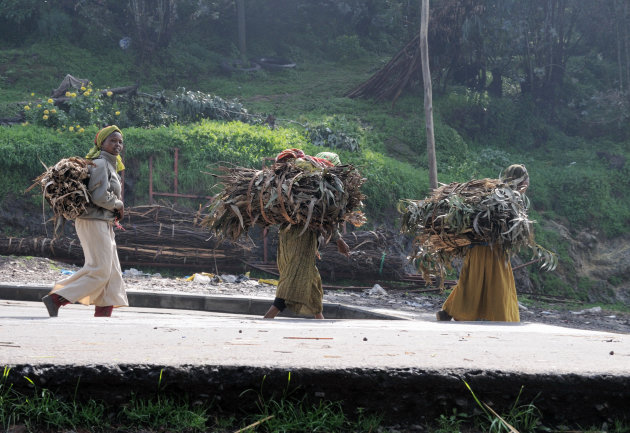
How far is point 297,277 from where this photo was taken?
7184 mm

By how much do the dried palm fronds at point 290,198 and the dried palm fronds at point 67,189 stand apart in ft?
4.86

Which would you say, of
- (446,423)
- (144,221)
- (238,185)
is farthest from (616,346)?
(144,221)

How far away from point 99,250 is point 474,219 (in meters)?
3.88

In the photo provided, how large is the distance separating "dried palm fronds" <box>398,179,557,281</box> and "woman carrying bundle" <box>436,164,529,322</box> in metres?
0.12

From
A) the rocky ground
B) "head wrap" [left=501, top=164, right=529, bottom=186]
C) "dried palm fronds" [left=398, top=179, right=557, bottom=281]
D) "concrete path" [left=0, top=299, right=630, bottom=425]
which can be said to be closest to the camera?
"concrete path" [left=0, top=299, right=630, bottom=425]

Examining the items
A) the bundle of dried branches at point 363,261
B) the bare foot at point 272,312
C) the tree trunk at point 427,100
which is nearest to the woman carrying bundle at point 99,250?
the bare foot at point 272,312

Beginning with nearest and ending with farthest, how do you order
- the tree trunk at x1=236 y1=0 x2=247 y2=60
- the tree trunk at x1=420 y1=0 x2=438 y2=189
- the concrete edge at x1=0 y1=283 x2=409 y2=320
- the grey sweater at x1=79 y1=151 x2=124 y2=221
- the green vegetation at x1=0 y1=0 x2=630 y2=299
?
1. the grey sweater at x1=79 y1=151 x2=124 y2=221
2. the concrete edge at x1=0 y1=283 x2=409 y2=320
3. the tree trunk at x1=420 y1=0 x2=438 y2=189
4. the green vegetation at x1=0 y1=0 x2=630 y2=299
5. the tree trunk at x1=236 y1=0 x2=247 y2=60

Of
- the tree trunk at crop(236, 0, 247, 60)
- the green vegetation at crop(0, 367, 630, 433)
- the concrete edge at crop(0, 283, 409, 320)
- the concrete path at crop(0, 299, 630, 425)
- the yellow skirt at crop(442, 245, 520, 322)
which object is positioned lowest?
the concrete edge at crop(0, 283, 409, 320)

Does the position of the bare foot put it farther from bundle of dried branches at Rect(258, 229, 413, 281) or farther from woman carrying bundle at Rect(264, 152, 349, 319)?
bundle of dried branches at Rect(258, 229, 413, 281)

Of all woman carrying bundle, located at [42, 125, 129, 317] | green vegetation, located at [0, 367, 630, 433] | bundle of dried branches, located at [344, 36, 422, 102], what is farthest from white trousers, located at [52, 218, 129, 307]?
bundle of dried branches, located at [344, 36, 422, 102]

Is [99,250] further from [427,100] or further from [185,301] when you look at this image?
[427,100]

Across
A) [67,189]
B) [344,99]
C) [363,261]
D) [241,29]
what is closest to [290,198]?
[67,189]

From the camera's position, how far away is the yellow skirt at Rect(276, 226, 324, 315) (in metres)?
7.15

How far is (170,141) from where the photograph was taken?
16.6m
